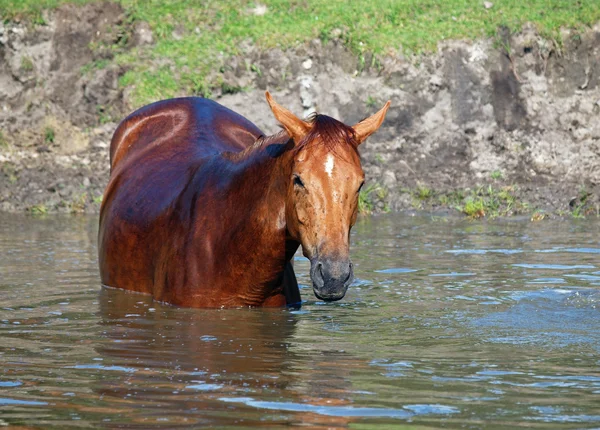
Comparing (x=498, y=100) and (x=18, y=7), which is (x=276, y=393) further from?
(x=18, y=7)

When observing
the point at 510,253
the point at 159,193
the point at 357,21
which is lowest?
the point at 510,253

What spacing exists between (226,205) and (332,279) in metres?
1.41

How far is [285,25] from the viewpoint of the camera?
1689 cm

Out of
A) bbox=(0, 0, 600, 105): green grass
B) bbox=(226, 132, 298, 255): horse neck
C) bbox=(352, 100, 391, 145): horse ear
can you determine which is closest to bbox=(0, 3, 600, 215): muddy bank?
bbox=(0, 0, 600, 105): green grass

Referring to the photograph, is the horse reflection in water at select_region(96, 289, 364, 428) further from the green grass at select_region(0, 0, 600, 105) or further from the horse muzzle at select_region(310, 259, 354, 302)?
the green grass at select_region(0, 0, 600, 105)

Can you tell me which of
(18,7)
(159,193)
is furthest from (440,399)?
(18,7)

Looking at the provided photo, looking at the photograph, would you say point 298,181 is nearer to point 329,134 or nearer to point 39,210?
point 329,134

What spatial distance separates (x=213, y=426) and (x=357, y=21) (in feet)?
43.6

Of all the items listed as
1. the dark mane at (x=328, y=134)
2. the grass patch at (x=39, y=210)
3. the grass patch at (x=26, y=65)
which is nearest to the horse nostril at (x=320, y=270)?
the dark mane at (x=328, y=134)

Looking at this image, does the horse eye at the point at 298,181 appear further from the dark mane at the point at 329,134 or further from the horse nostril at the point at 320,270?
the horse nostril at the point at 320,270

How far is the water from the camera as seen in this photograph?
4449 mm

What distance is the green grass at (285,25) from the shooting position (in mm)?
16266

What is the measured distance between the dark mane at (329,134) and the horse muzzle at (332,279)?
632 millimetres

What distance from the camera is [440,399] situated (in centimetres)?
465
